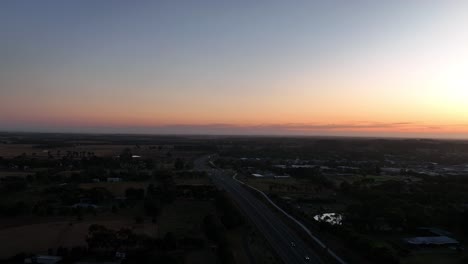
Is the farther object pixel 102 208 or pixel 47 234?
pixel 102 208

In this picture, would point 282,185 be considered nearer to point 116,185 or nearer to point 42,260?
point 116,185

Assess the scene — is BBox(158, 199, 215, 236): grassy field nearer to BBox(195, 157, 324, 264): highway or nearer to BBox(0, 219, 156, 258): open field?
BBox(0, 219, 156, 258): open field

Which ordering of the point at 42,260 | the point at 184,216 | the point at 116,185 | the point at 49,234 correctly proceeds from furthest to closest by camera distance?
the point at 116,185, the point at 184,216, the point at 49,234, the point at 42,260

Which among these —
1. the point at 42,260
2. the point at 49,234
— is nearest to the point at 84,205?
the point at 49,234

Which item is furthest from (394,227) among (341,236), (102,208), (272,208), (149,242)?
(102,208)

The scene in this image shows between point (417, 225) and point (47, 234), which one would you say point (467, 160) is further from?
point (47, 234)

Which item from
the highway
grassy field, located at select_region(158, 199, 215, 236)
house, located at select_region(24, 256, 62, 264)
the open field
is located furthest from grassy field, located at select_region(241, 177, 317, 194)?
house, located at select_region(24, 256, 62, 264)

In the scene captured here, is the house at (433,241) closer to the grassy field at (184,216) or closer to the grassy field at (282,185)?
the grassy field at (184,216)

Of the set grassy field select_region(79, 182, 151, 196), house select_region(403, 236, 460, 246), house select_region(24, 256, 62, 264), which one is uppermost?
grassy field select_region(79, 182, 151, 196)
